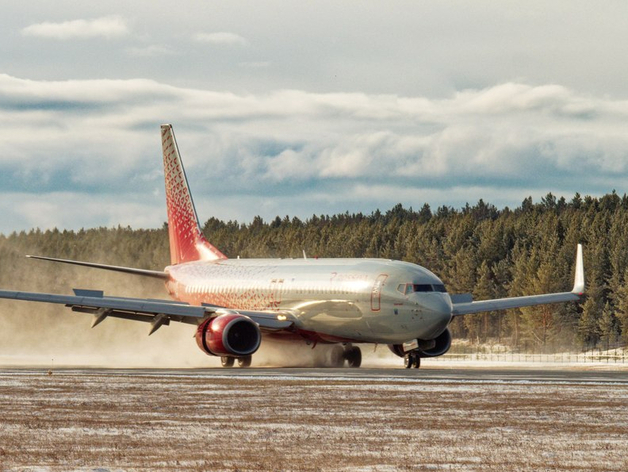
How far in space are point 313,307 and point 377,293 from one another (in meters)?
5.07

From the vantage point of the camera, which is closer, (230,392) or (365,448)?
(365,448)

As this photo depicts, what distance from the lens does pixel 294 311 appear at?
60.9 m

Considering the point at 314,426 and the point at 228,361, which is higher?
the point at 314,426

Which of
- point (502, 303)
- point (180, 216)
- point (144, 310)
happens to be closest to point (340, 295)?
point (144, 310)

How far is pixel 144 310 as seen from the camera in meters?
58.5

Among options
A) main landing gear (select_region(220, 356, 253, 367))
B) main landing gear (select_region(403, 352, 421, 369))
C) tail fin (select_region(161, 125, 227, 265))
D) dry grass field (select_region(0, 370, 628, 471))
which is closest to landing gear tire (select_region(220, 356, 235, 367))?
main landing gear (select_region(220, 356, 253, 367))

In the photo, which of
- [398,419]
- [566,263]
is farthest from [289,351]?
[566,263]

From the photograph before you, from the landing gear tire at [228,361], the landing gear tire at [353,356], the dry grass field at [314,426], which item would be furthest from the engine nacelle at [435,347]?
the dry grass field at [314,426]

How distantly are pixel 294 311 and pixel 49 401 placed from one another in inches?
1148

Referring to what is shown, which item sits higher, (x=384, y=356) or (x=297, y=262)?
(x=297, y=262)

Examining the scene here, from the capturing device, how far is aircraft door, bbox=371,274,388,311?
55.3 m

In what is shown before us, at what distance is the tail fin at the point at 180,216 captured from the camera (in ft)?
246

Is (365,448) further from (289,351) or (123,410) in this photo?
(289,351)

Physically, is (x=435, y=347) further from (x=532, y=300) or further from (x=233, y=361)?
(x=233, y=361)
